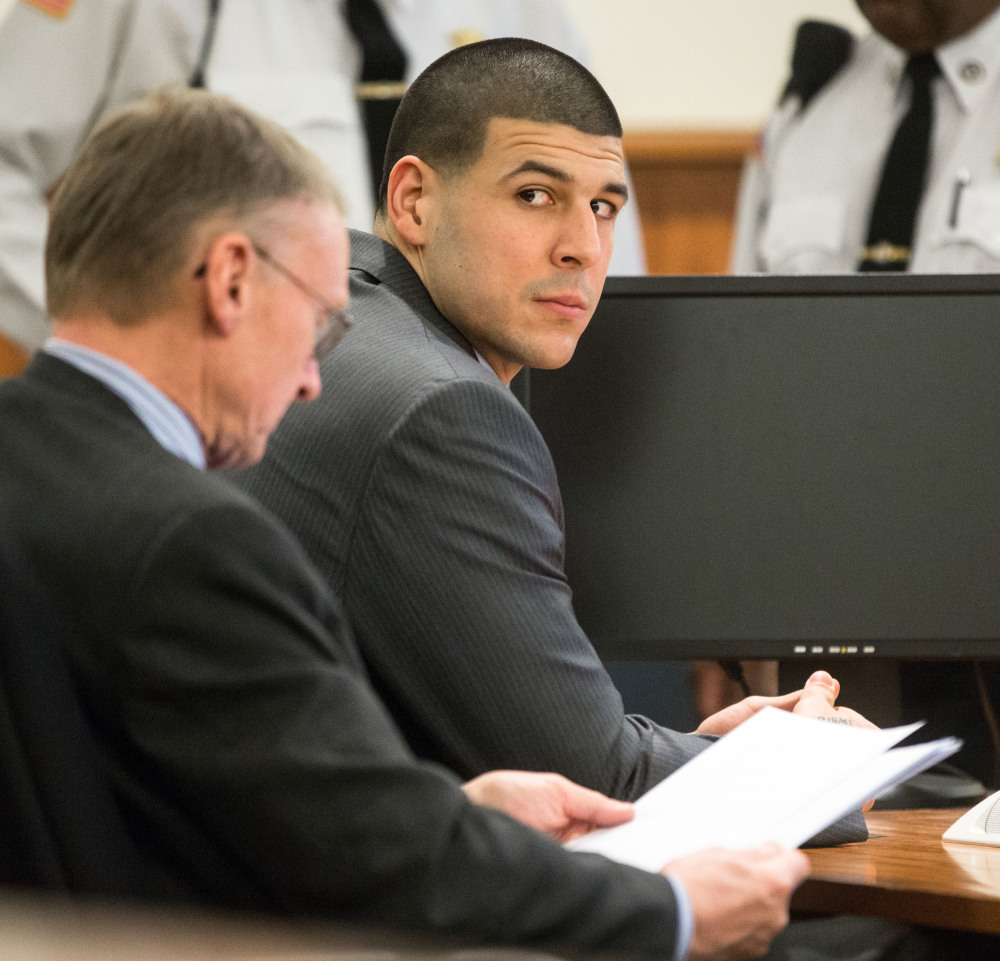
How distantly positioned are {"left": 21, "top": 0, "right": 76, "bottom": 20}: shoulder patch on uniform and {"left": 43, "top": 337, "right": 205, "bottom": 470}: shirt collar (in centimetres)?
164

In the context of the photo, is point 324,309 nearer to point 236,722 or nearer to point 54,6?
point 236,722

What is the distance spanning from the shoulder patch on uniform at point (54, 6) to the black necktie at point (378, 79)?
48 cm

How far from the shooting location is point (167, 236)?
81cm

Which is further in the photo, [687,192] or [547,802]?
[687,192]

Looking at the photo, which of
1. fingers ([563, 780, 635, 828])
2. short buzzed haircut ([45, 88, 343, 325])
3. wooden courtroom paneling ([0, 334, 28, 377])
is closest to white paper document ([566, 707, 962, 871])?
fingers ([563, 780, 635, 828])

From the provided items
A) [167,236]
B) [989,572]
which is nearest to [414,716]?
[167,236]

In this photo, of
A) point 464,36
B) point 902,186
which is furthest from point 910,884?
point 464,36

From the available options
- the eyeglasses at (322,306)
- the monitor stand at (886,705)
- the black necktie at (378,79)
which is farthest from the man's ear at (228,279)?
the black necktie at (378,79)

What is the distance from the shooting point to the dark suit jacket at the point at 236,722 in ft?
2.35

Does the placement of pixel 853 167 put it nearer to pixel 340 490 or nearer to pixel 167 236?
pixel 340 490

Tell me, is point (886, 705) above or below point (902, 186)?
below

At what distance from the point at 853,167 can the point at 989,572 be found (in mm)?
1241

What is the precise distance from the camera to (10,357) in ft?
7.56

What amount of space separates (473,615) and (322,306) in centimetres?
27
